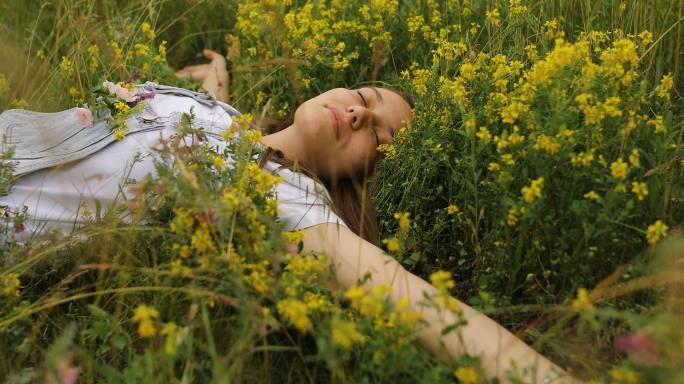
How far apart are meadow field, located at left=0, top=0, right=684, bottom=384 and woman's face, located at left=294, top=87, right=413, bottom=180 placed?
0.13m

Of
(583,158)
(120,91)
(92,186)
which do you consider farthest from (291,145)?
(583,158)

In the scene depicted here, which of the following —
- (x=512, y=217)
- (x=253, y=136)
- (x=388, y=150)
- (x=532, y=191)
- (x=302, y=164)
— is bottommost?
(x=302, y=164)

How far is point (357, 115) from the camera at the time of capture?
328cm

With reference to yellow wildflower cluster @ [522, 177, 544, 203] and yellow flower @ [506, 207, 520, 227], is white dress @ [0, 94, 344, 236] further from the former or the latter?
yellow wildflower cluster @ [522, 177, 544, 203]

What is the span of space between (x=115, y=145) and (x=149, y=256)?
0.66m

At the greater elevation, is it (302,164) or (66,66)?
(66,66)

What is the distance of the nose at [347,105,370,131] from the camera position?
3270 millimetres

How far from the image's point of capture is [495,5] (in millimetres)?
3760

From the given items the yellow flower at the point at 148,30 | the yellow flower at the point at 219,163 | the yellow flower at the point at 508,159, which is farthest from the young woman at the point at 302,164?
the yellow flower at the point at 148,30

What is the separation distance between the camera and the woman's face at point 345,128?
10.7 feet

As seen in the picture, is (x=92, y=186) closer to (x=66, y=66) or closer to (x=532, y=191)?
(x=66, y=66)

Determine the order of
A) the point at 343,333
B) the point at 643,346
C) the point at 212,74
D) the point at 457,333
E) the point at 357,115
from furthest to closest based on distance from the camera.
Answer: the point at 212,74 < the point at 357,115 < the point at 457,333 < the point at 343,333 < the point at 643,346

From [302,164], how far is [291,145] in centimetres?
10

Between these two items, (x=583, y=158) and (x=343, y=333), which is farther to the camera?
(x=583, y=158)
